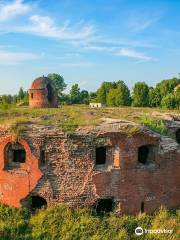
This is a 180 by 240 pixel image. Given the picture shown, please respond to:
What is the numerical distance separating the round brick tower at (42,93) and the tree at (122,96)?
75.1 ft

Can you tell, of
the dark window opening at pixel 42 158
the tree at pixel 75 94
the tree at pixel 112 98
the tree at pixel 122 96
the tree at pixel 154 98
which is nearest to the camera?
the dark window opening at pixel 42 158

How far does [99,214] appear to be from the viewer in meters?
11.8

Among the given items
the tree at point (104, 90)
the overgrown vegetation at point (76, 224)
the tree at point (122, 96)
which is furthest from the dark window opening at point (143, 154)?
the tree at point (104, 90)

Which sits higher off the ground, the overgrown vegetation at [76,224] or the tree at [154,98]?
the tree at [154,98]

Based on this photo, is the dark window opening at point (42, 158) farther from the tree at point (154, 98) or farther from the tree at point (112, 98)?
the tree at point (112, 98)

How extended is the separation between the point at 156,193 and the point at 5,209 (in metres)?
5.11

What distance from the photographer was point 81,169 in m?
11.5

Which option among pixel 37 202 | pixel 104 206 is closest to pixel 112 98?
pixel 104 206

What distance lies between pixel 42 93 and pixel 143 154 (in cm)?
707

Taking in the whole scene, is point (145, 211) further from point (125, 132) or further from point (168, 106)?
point (168, 106)

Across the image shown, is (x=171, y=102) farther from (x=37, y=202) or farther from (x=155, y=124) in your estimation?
(x=37, y=202)

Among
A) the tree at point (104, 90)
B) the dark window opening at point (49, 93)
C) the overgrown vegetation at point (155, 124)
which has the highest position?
the tree at point (104, 90)

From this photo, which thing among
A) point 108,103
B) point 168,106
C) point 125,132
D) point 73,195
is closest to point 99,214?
point 73,195

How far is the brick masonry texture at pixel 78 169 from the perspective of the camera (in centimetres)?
1146
